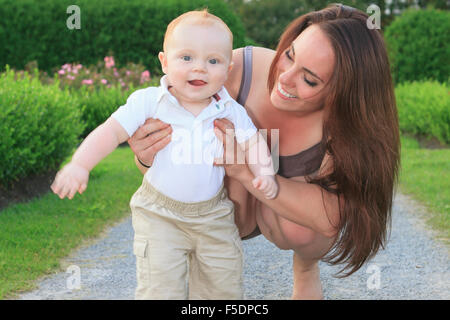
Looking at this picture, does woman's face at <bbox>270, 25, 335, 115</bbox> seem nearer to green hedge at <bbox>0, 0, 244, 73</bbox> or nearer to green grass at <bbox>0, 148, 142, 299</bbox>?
green grass at <bbox>0, 148, 142, 299</bbox>

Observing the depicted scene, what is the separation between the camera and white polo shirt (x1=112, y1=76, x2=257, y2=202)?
2.49 metres

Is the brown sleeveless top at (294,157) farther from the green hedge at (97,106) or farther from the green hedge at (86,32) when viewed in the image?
the green hedge at (86,32)

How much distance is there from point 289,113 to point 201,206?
0.76 metres

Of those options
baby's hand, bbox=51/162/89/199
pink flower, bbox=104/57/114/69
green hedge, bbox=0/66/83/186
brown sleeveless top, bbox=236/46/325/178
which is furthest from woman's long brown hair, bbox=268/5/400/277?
pink flower, bbox=104/57/114/69

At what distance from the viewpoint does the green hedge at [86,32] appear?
36.2ft

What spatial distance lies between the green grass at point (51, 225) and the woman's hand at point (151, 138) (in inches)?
48.9

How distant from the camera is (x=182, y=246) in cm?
253

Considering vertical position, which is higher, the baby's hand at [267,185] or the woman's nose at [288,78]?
the woman's nose at [288,78]

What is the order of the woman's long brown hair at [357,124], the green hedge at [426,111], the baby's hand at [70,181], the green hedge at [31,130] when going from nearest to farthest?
the baby's hand at [70,181]
the woman's long brown hair at [357,124]
the green hedge at [31,130]
the green hedge at [426,111]

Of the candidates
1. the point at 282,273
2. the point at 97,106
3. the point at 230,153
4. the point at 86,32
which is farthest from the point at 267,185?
the point at 86,32

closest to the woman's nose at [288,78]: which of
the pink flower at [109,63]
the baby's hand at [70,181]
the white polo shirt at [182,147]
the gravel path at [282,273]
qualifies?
the white polo shirt at [182,147]
